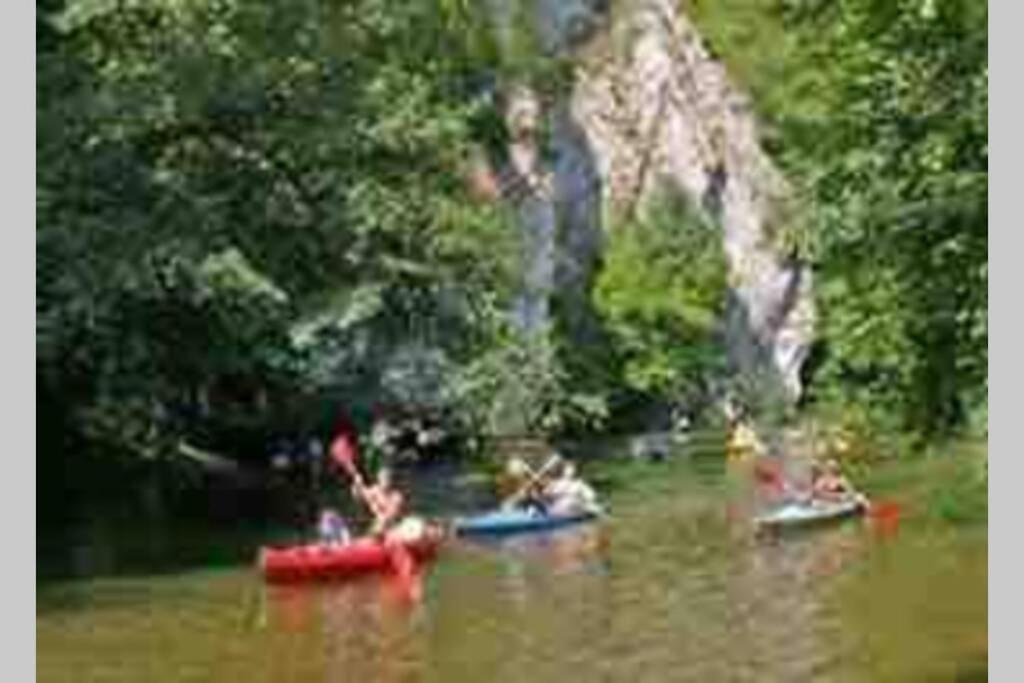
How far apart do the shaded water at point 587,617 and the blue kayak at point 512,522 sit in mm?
1567

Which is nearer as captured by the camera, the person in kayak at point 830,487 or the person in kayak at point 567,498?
the person in kayak at point 830,487

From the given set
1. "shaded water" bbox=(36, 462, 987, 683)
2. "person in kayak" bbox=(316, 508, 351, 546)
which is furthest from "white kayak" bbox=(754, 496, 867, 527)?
"person in kayak" bbox=(316, 508, 351, 546)

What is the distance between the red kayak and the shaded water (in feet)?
1.06

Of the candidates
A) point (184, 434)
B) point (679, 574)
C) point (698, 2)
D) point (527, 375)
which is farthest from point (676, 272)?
point (679, 574)

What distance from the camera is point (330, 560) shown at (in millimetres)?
28156

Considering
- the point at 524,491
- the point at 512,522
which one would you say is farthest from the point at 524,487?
the point at 512,522

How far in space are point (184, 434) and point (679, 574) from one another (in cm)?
1514

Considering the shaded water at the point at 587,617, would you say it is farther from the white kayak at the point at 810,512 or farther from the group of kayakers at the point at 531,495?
the group of kayakers at the point at 531,495

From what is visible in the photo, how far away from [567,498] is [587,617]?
36.1 feet

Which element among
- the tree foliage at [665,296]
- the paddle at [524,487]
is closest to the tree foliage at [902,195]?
the paddle at [524,487]

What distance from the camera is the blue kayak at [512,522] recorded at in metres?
33.5

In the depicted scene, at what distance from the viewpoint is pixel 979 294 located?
12.3 meters

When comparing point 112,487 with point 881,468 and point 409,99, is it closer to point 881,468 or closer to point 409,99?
point 409,99

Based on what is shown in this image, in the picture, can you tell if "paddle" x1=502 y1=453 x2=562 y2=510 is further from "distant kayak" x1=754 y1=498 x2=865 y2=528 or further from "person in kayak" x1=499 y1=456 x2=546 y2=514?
"distant kayak" x1=754 y1=498 x2=865 y2=528
